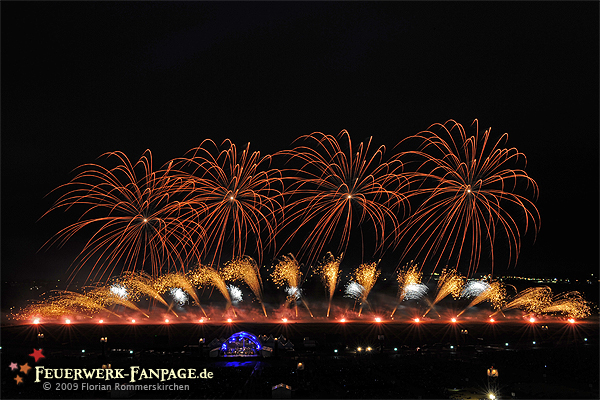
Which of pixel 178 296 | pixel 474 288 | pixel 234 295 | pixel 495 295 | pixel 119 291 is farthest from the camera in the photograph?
pixel 234 295

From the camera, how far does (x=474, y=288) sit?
72.9 metres

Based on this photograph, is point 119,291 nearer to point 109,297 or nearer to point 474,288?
point 109,297

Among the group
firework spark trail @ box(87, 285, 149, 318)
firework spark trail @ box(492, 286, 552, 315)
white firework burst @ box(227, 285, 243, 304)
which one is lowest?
white firework burst @ box(227, 285, 243, 304)

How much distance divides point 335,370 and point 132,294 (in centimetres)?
3552

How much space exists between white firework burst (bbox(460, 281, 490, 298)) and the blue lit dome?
35.0 meters

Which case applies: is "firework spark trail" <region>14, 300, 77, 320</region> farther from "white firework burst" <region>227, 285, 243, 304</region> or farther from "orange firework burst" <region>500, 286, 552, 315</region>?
"orange firework burst" <region>500, 286, 552, 315</region>

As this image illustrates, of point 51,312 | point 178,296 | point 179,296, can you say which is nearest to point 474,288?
point 179,296

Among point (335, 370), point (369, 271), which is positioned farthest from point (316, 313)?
point (335, 370)

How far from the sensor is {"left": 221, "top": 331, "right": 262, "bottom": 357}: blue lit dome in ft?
159

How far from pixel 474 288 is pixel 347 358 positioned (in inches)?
1325

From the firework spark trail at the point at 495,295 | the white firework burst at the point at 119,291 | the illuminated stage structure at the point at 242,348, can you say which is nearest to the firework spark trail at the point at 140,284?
the white firework burst at the point at 119,291

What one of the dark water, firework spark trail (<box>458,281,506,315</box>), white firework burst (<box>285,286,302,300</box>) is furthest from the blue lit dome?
firework spark trail (<box>458,281,506,315</box>)

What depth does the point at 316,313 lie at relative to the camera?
238 feet

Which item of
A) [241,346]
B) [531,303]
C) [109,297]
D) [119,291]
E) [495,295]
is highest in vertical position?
[119,291]
